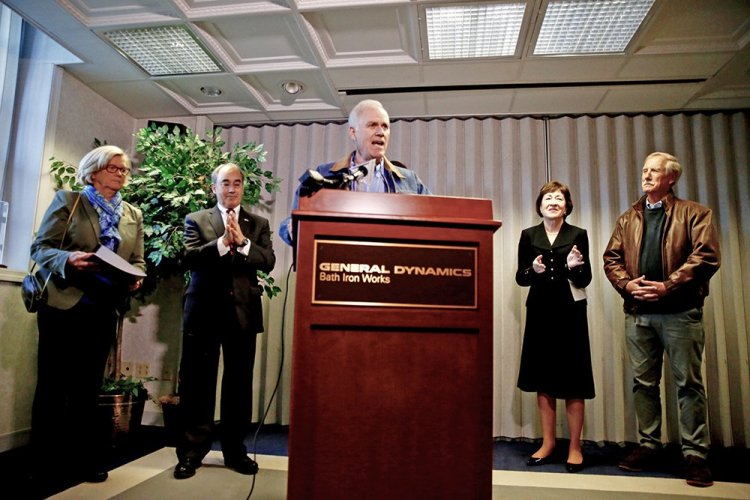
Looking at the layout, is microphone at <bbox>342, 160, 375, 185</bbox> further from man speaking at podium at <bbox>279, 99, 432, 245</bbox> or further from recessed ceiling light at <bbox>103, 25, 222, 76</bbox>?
recessed ceiling light at <bbox>103, 25, 222, 76</bbox>

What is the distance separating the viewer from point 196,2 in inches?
106

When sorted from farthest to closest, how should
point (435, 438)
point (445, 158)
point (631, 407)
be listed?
point (445, 158), point (631, 407), point (435, 438)

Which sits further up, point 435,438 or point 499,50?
point 499,50

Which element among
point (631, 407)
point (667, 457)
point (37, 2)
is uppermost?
point (37, 2)

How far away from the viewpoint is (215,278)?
2443mm

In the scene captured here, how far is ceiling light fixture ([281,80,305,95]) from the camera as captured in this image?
357 cm

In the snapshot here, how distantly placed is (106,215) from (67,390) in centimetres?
87

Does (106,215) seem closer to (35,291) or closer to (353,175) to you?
(35,291)

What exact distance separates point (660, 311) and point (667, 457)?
1.12 meters

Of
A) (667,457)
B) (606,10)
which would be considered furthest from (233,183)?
(667,457)

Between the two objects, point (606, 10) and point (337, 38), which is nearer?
point (606, 10)

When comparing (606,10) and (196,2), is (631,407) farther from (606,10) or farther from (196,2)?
(196,2)

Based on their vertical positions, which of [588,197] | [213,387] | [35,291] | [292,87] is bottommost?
[213,387]

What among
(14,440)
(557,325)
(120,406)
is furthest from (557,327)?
(14,440)
